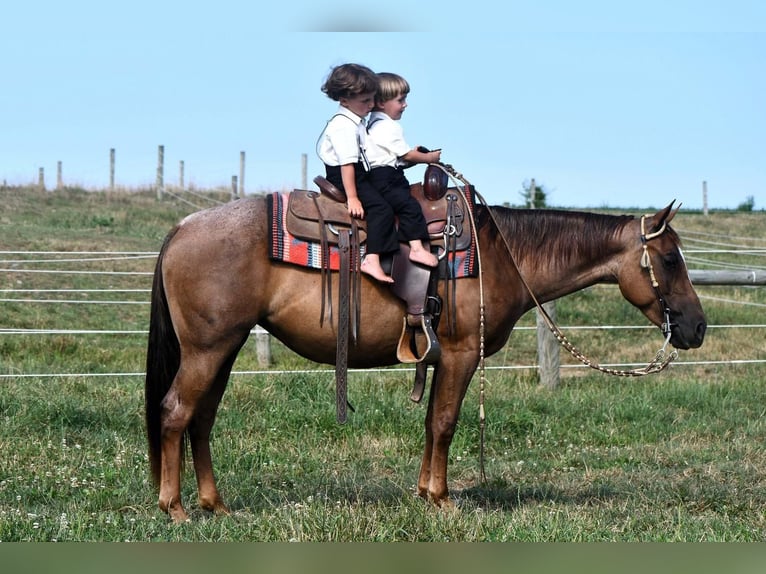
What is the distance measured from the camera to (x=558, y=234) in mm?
5777

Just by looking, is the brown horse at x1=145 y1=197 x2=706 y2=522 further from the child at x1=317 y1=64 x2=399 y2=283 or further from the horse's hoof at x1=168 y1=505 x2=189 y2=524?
the child at x1=317 y1=64 x2=399 y2=283

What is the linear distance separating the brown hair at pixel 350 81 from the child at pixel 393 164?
7 cm

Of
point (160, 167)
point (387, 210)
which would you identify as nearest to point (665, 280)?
point (387, 210)

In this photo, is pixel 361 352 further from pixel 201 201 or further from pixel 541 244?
pixel 201 201

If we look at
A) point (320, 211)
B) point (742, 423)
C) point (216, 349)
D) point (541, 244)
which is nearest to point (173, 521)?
point (216, 349)

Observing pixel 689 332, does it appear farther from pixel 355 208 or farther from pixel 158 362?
pixel 158 362

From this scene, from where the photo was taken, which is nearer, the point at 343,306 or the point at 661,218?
the point at 343,306

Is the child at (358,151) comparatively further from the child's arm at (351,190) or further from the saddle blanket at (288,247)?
the saddle blanket at (288,247)

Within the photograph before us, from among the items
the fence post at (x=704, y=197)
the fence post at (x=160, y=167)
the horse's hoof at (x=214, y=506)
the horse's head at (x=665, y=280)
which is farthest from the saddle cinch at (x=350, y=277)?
the fence post at (x=704, y=197)

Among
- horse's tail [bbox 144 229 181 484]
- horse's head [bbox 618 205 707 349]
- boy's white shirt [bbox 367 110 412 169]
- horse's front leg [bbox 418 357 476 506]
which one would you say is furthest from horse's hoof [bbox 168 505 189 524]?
horse's head [bbox 618 205 707 349]

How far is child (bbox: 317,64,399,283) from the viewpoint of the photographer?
5.16 metres

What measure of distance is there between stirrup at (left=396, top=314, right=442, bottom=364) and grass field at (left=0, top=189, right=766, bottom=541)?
0.89m

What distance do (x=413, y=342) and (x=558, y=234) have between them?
1287 millimetres

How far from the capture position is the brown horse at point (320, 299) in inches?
205
